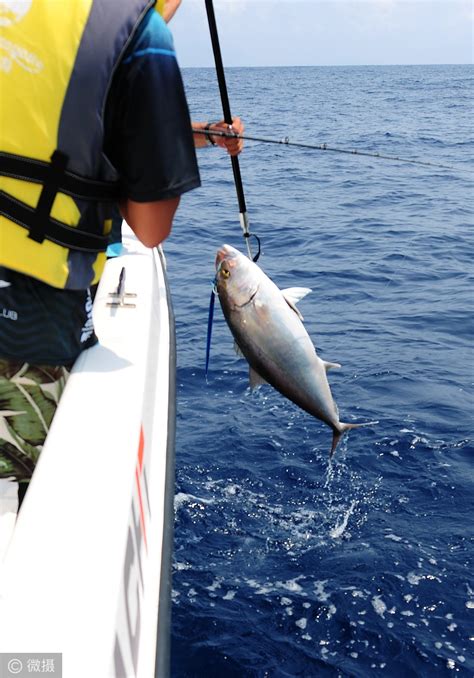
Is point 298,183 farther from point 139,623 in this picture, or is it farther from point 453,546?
point 139,623

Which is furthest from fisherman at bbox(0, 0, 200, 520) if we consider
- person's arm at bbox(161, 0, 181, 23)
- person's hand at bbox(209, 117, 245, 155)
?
person's arm at bbox(161, 0, 181, 23)

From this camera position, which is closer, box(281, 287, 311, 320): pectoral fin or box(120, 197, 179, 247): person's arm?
box(120, 197, 179, 247): person's arm

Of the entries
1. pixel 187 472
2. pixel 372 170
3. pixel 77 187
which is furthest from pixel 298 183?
pixel 77 187

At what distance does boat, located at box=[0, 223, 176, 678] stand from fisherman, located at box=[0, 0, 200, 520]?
1.62 feet

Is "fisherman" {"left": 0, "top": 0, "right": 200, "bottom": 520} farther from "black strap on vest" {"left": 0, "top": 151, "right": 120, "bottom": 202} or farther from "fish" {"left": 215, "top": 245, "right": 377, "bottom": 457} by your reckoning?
"fish" {"left": 215, "top": 245, "right": 377, "bottom": 457}

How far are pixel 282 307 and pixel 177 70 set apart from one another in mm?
1011

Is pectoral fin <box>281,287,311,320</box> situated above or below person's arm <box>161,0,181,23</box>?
below

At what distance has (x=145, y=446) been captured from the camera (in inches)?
131

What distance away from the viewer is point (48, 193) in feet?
7.99

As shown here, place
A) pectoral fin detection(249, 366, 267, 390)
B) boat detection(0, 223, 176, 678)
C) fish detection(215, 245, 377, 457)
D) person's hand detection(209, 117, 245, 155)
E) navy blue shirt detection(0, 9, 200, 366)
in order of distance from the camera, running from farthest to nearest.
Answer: person's hand detection(209, 117, 245, 155), pectoral fin detection(249, 366, 267, 390), fish detection(215, 245, 377, 457), navy blue shirt detection(0, 9, 200, 366), boat detection(0, 223, 176, 678)

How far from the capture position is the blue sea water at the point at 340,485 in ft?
13.2

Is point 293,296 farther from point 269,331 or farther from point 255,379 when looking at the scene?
point 255,379

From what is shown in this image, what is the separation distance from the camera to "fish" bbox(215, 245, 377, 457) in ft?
9.57

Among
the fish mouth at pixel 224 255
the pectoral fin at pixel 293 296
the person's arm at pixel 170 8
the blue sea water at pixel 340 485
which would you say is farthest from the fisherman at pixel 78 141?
the blue sea water at pixel 340 485
